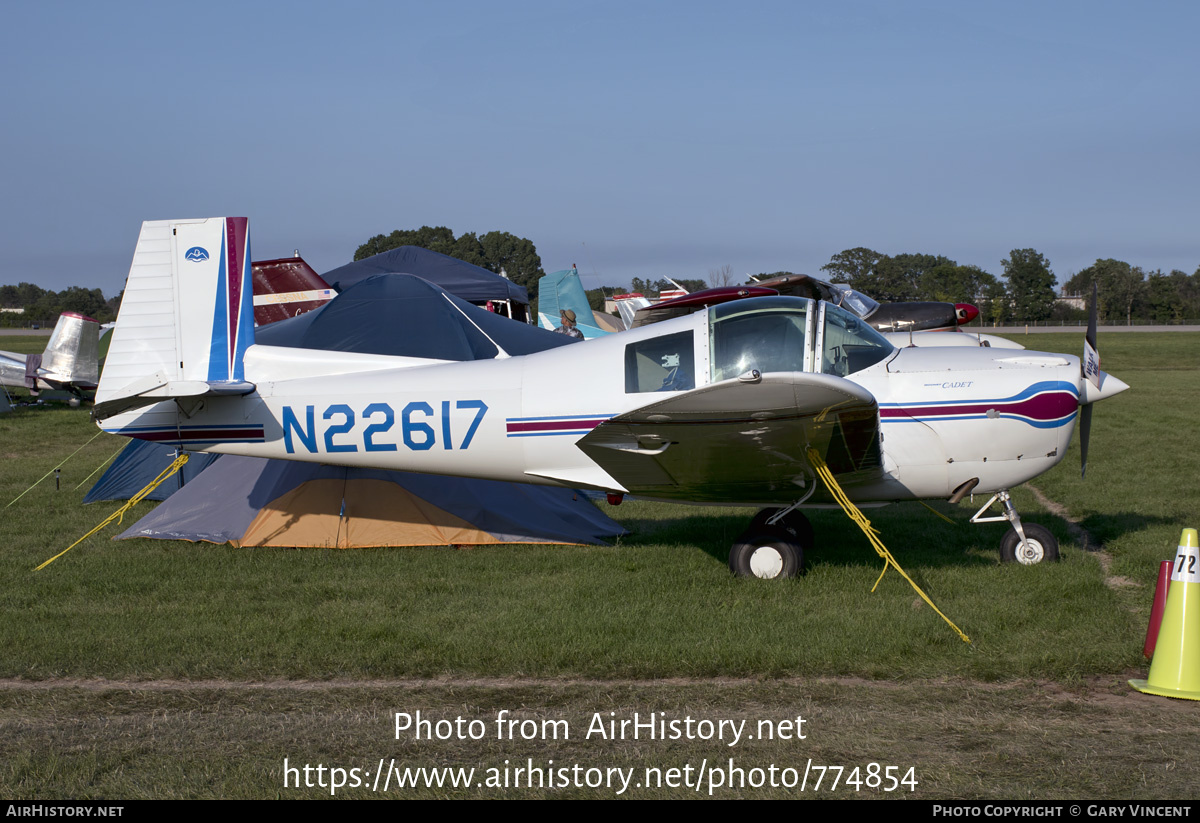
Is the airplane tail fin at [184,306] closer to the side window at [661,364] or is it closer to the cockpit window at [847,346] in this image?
the side window at [661,364]

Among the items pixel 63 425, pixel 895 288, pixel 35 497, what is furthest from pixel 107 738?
pixel 895 288

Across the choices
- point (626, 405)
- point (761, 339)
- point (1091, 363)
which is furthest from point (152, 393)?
point (1091, 363)

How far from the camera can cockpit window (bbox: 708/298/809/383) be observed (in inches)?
245

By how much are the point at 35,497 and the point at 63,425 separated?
8.32 metres

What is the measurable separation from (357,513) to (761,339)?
3976mm

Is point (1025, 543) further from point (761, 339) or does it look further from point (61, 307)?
point (61, 307)

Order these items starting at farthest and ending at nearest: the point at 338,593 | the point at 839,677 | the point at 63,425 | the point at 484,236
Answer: the point at 484,236, the point at 63,425, the point at 338,593, the point at 839,677

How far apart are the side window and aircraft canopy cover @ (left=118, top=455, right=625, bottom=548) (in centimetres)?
208

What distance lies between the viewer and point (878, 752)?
3.93 meters

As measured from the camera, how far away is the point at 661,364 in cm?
646

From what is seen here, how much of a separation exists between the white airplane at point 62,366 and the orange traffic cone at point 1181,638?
21773mm

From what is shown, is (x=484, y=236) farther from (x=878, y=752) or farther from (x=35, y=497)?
(x=878, y=752)

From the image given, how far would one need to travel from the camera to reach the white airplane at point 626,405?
627cm

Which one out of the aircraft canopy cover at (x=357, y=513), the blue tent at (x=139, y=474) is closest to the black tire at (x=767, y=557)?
the aircraft canopy cover at (x=357, y=513)
